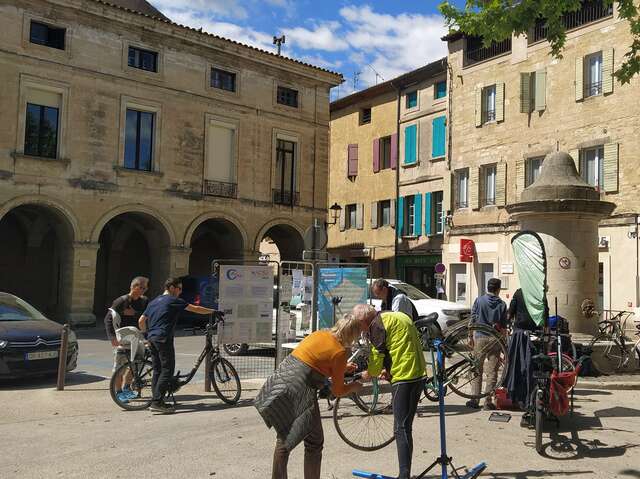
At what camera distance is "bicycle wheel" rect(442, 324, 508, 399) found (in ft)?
28.6

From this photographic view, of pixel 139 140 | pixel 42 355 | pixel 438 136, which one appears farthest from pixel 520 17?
pixel 438 136

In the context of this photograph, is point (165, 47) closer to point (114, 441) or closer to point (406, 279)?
point (406, 279)

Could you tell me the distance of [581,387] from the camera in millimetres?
10398

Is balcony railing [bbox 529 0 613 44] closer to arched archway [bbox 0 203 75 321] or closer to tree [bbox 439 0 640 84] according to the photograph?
tree [bbox 439 0 640 84]

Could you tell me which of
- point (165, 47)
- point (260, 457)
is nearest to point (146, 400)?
point (260, 457)

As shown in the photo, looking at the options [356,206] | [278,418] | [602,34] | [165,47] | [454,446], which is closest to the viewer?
[278,418]

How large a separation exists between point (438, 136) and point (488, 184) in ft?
13.2

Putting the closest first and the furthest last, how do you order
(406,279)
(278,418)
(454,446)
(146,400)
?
(278,418) < (454,446) < (146,400) < (406,279)

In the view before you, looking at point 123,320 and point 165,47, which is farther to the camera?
point 165,47

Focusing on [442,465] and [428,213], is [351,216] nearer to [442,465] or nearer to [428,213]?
[428,213]

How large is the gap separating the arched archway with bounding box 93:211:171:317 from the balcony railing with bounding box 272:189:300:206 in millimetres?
5226

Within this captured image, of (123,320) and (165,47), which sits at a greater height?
(165,47)

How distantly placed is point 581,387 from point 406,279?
2154 centimetres

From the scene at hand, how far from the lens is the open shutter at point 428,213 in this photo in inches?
1179
